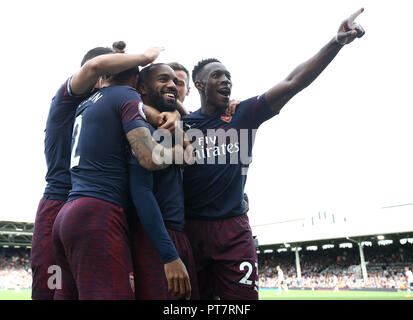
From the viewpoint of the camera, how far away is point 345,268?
32.9 meters

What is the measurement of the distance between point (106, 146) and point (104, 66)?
587 mm

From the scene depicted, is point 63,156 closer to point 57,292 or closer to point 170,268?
point 57,292

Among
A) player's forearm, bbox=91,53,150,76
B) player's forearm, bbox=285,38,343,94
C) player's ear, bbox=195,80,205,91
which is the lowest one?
player's forearm, bbox=91,53,150,76

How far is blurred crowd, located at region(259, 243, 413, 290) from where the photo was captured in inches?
1079

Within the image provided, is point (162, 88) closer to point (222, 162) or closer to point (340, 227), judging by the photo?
point (222, 162)

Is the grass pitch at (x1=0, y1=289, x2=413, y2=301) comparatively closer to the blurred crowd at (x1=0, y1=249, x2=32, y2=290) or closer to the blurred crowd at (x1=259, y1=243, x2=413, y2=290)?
the blurred crowd at (x1=259, y1=243, x2=413, y2=290)

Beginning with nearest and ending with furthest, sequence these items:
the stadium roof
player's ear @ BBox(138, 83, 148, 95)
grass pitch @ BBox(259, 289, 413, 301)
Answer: player's ear @ BBox(138, 83, 148, 95) → grass pitch @ BBox(259, 289, 413, 301) → the stadium roof

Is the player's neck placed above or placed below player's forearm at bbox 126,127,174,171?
above

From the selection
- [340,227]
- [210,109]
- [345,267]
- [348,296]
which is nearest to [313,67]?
[210,109]

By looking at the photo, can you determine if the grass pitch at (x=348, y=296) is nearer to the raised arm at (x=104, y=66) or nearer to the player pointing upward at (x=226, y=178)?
the player pointing upward at (x=226, y=178)

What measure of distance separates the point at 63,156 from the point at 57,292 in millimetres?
1216

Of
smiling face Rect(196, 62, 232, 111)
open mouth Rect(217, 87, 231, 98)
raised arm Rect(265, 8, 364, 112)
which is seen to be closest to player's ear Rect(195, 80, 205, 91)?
smiling face Rect(196, 62, 232, 111)

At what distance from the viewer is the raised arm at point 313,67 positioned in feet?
10.3

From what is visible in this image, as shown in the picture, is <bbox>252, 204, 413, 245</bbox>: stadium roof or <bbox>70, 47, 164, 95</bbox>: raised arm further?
<bbox>252, 204, 413, 245</bbox>: stadium roof
